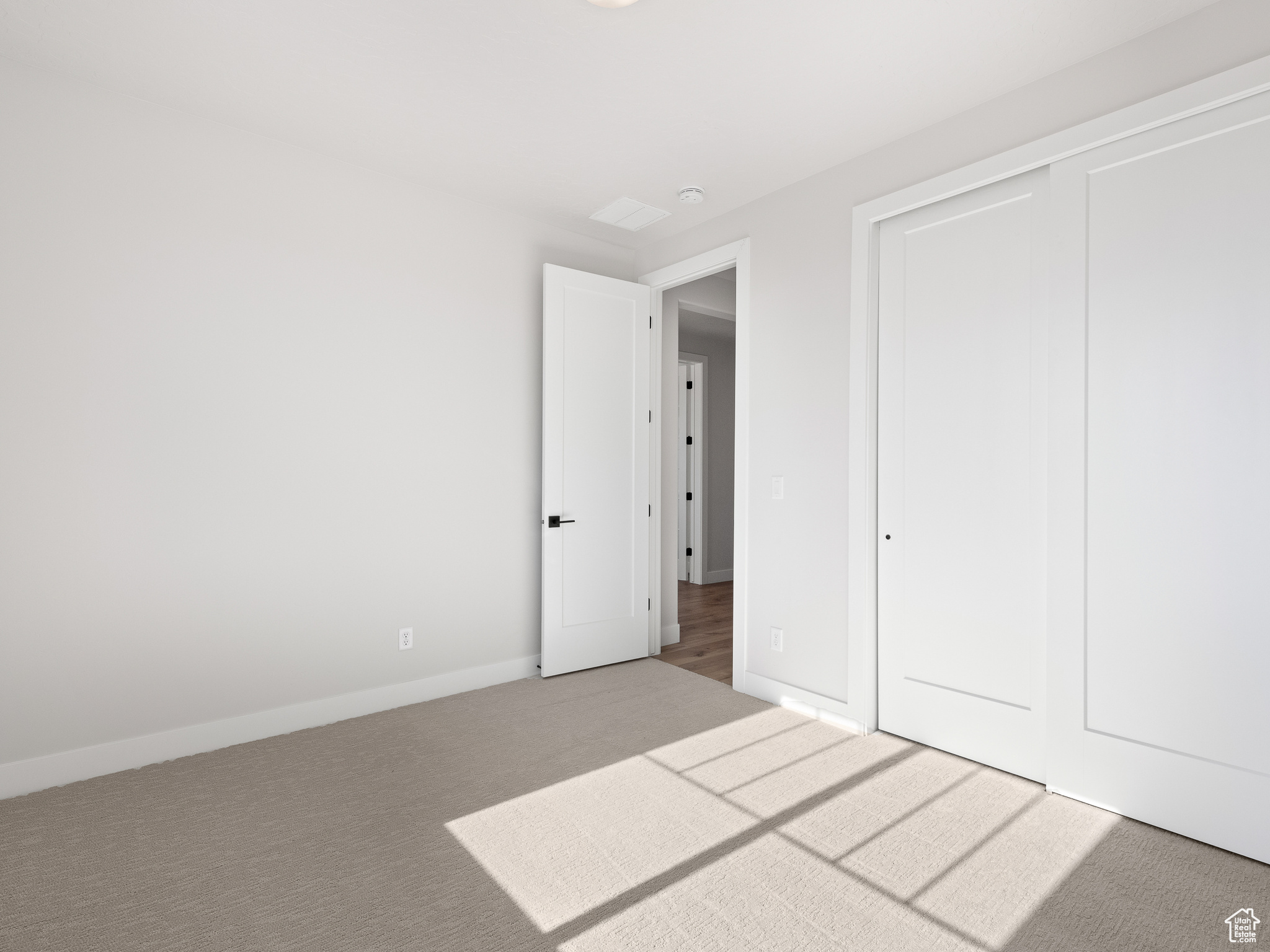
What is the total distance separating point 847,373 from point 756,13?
1.55 m

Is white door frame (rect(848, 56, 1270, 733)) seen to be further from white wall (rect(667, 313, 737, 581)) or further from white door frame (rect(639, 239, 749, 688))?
white wall (rect(667, 313, 737, 581))

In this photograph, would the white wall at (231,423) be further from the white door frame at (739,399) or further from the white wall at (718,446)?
the white wall at (718,446)

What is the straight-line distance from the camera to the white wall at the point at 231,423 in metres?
2.49

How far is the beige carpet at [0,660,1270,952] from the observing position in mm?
1700

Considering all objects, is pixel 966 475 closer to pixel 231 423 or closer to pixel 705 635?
pixel 705 635

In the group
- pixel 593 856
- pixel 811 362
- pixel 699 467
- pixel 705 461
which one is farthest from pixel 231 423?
pixel 705 461

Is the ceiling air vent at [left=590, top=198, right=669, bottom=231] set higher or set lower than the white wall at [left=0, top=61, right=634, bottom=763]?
higher

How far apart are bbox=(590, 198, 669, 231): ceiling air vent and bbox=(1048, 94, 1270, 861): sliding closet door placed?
2.06m

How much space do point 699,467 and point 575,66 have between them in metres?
5.03

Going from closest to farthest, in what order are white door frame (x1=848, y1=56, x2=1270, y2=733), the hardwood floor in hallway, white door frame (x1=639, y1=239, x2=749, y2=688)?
1. white door frame (x1=848, y1=56, x2=1270, y2=733)
2. white door frame (x1=639, y1=239, x2=749, y2=688)
3. the hardwood floor in hallway

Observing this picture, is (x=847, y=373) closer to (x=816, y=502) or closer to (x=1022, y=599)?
(x=816, y=502)

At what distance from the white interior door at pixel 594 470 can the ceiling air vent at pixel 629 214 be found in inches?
13.6

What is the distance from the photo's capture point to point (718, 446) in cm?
738

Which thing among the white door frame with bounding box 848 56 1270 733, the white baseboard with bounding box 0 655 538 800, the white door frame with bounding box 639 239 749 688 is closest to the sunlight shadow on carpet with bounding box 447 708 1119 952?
the white door frame with bounding box 848 56 1270 733
